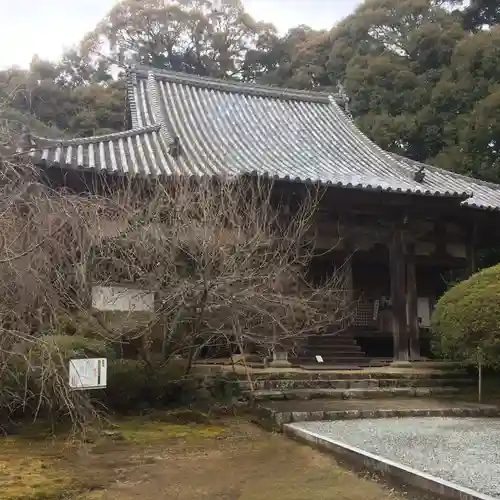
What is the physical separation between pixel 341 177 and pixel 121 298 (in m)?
5.59

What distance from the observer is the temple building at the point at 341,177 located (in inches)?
433

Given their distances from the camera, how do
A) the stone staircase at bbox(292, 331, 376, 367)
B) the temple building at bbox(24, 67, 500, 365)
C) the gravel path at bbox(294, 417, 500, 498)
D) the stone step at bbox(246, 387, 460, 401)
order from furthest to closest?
the stone staircase at bbox(292, 331, 376, 367) < the temple building at bbox(24, 67, 500, 365) < the stone step at bbox(246, 387, 460, 401) < the gravel path at bbox(294, 417, 500, 498)

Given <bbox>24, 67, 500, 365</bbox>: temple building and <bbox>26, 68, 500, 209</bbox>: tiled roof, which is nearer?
<bbox>26, 68, 500, 209</bbox>: tiled roof

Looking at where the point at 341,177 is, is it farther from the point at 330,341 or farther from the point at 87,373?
the point at 87,373

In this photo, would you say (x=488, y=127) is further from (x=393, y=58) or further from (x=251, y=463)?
(x=251, y=463)

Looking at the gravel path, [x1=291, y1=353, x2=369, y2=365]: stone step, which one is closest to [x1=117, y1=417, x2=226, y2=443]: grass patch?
the gravel path

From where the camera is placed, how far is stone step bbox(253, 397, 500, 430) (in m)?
7.61

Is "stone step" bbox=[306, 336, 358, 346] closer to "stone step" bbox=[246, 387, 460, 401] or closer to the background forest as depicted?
"stone step" bbox=[246, 387, 460, 401]

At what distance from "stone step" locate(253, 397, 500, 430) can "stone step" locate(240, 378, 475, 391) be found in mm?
516

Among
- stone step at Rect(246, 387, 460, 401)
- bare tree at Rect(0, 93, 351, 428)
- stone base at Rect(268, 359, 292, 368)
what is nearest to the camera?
bare tree at Rect(0, 93, 351, 428)

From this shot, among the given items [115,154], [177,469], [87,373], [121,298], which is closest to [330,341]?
[115,154]

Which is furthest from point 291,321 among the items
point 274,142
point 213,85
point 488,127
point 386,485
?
point 488,127

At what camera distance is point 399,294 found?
11.5 metres

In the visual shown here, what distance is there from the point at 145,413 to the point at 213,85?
498 inches
